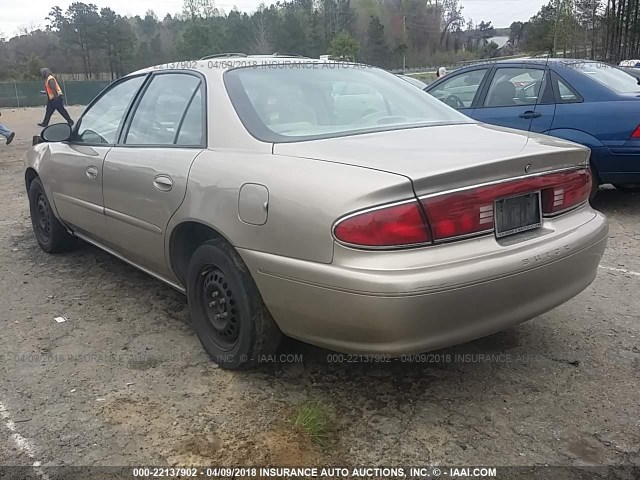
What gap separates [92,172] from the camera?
390cm

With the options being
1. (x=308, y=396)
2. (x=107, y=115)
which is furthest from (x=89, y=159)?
(x=308, y=396)

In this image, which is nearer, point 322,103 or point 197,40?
point 322,103

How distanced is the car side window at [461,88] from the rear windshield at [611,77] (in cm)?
109

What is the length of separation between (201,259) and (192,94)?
966 mm

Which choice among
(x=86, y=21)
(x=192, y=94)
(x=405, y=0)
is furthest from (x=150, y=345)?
(x=405, y=0)

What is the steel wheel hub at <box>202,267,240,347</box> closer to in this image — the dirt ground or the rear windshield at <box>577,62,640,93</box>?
the dirt ground

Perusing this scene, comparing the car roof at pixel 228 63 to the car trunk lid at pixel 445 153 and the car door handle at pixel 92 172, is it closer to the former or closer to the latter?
the car door handle at pixel 92 172

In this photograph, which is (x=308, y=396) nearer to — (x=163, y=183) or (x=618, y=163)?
(x=163, y=183)

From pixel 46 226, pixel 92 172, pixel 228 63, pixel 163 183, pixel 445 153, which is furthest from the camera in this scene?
pixel 46 226

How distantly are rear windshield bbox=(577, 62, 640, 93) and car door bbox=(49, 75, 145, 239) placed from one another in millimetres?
4499

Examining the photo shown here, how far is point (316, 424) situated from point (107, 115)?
8.96 ft

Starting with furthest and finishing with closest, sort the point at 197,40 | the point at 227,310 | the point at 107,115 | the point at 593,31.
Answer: the point at 197,40 → the point at 593,31 → the point at 107,115 → the point at 227,310

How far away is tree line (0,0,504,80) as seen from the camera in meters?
59.4

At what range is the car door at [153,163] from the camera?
3117mm
